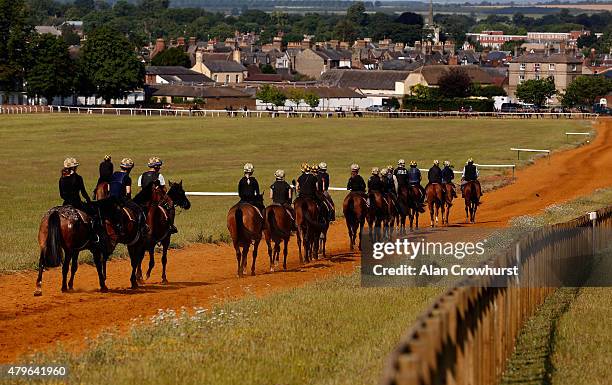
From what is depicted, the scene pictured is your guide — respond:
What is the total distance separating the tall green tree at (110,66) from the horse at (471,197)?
382 feet

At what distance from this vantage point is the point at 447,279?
862 inches

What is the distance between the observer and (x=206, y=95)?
165875 mm

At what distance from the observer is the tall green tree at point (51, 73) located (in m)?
146

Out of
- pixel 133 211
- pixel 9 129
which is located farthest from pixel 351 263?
pixel 9 129

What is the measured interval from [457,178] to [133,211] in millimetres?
37085

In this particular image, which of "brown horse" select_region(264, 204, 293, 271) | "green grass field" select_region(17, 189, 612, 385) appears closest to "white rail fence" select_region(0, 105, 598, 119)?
"brown horse" select_region(264, 204, 293, 271)

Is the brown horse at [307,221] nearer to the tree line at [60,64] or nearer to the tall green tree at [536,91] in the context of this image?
the tree line at [60,64]

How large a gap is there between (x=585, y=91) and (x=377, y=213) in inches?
6073

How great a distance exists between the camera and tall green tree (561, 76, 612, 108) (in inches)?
7116

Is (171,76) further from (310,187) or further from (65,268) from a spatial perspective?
(65,268)

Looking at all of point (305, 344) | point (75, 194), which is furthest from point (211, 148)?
point (305, 344)

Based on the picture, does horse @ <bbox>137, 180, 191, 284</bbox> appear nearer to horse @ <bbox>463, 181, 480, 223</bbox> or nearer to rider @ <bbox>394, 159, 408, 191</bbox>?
rider @ <bbox>394, 159, 408, 191</bbox>

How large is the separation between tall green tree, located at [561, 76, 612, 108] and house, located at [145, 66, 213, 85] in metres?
54.2

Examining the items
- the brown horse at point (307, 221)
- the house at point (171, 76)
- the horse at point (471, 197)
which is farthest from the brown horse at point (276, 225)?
the house at point (171, 76)
